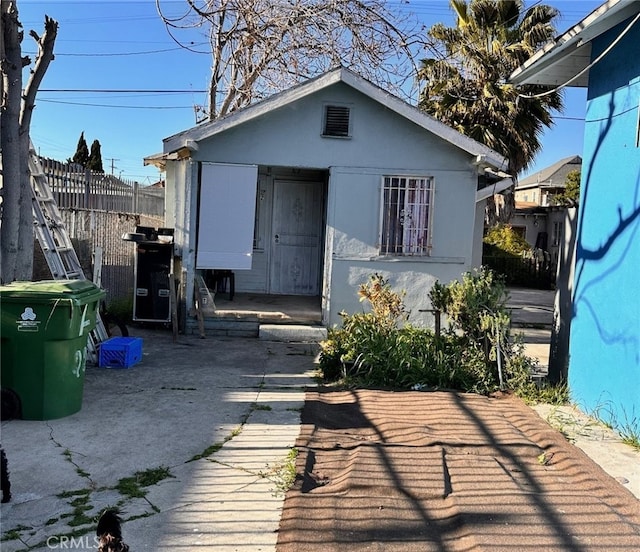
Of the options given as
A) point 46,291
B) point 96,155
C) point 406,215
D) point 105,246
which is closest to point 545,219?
point 406,215

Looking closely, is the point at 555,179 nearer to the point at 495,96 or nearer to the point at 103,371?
the point at 495,96

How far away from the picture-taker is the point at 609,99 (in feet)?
20.1

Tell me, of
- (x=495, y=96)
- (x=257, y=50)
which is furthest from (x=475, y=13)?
A: (x=257, y=50)

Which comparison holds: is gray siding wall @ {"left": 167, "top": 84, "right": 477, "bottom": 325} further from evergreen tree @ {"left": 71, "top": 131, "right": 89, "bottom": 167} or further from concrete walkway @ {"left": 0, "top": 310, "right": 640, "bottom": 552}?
evergreen tree @ {"left": 71, "top": 131, "right": 89, "bottom": 167}

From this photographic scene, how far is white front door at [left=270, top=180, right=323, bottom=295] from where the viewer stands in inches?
477

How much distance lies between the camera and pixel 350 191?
9.68 m

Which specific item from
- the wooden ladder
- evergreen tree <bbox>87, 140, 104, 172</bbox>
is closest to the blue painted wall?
the wooden ladder

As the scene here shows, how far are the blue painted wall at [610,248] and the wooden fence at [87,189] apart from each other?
7383 millimetres

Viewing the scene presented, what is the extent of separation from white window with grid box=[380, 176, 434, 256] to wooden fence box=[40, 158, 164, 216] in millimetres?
5118

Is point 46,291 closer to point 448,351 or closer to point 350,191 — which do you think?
point 448,351

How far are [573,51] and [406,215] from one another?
373cm

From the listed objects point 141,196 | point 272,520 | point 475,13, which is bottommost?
point 272,520

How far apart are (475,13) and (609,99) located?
12708 mm

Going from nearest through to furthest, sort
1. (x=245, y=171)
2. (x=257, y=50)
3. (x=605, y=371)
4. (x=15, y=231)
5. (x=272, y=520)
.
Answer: (x=272, y=520), (x=605, y=371), (x=15, y=231), (x=245, y=171), (x=257, y=50)
